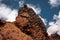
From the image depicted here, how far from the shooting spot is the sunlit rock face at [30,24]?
7875 cm

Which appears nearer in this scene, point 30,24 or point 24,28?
point 24,28

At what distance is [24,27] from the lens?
78.8 metres

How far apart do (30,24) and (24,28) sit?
11.6 ft

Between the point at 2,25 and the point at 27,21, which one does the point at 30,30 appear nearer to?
the point at 27,21

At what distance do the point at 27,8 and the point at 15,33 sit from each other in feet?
75.6

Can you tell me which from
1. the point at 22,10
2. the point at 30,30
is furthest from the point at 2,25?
the point at 22,10

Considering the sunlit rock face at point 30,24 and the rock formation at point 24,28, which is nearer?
the rock formation at point 24,28

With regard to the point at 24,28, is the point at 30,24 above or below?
above

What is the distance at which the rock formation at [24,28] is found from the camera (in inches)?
2714

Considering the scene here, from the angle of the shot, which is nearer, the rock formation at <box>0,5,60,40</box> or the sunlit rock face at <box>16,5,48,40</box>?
the rock formation at <box>0,5,60,40</box>

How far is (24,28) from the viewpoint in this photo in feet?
258

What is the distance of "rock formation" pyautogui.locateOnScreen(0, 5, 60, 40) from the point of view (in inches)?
2714

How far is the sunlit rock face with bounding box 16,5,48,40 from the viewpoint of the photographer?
3100 inches

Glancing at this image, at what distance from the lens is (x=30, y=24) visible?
8038 cm
